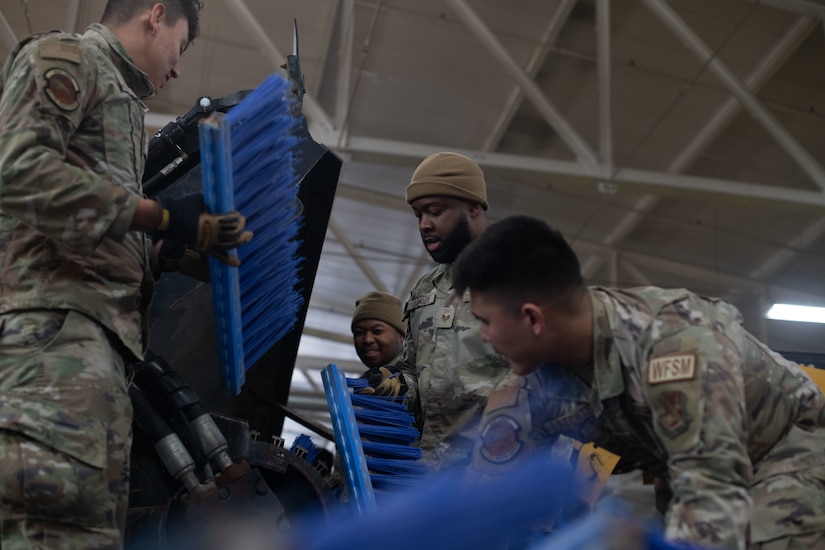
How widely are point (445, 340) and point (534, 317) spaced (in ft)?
3.16

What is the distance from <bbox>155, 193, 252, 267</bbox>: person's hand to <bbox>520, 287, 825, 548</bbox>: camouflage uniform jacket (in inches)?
27.7

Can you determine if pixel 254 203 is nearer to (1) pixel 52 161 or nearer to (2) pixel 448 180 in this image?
(1) pixel 52 161

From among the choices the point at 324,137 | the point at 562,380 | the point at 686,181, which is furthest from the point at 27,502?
the point at 686,181

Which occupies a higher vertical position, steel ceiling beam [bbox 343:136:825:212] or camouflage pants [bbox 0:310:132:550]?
steel ceiling beam [bbox 343:136:825:212]

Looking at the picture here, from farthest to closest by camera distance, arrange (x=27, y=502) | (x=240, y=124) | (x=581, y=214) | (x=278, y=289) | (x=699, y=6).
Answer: (x=581, y=214) < (x=699, y=6) < (x=278, y=289) < (x=240, y=124) < (x=27, y=502)

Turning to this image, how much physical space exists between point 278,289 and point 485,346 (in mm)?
610

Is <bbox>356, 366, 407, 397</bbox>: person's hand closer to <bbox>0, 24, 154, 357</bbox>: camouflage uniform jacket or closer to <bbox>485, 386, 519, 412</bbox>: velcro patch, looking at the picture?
<bbox>485, 386, 519, 412</bbox>: velcro patch

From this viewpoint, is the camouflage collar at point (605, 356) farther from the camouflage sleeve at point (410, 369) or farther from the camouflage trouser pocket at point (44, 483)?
the camouflage sleeve at point (410, 369)

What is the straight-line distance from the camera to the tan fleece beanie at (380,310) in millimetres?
3314

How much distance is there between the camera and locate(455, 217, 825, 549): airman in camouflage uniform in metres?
1.52

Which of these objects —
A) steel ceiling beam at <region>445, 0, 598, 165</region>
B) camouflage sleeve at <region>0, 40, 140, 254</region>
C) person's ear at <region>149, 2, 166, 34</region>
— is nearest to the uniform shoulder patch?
camouflage sleeve at <region>0, 40, 140, 254</region>

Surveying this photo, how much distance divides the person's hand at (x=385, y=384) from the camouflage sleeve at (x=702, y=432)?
1.22 metres

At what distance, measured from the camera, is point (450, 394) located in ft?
8.45

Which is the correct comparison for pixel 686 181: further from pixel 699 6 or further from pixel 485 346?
pixel 485 346
